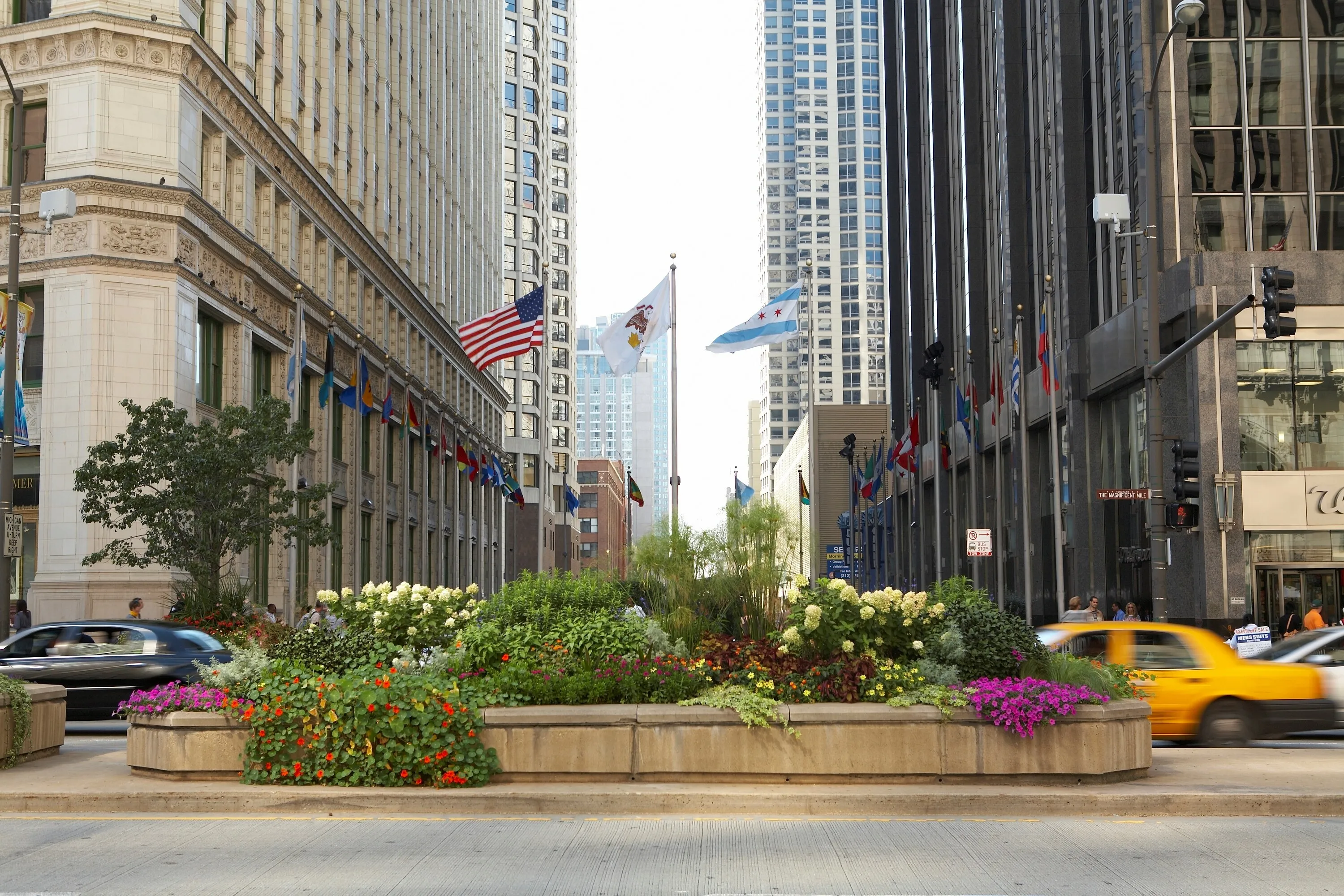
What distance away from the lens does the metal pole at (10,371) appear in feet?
82.7

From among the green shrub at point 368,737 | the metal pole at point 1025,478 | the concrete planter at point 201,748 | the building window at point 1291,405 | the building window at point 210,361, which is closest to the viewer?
the green shrub at point 368,737

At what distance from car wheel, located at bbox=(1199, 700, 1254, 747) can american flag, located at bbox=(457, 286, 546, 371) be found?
2568cm

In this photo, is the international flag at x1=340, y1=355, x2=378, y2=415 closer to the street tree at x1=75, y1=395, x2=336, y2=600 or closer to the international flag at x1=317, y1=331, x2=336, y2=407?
the international flag at x1=317, y1=331, x2=336, y2=407

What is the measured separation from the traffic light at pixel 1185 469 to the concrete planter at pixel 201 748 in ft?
57.2

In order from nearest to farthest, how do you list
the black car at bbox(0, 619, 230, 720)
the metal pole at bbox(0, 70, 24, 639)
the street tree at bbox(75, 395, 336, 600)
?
the black car at bbox(0, 619, 230, 720) → the metal pole at bbox(0, 70, 24, 639) → the street tree at bbox(75, 395, 336, 600)

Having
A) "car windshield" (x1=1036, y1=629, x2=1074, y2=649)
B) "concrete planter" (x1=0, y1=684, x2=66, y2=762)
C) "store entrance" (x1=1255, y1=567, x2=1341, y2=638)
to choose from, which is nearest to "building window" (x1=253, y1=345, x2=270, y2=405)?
"concrete planter" (x1=0, y1=684, x2=66, y2=762)

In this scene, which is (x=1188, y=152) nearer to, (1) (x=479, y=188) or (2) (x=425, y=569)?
(2) (x=425, y=569)

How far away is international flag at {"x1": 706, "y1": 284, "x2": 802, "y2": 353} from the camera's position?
34344 millimetres

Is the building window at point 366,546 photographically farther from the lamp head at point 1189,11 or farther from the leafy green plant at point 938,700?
the leafy green plant at point 938,700

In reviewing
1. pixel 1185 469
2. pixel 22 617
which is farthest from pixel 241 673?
pixel 22 617

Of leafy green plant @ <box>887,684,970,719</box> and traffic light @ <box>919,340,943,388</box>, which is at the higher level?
traffic light @ <box>919,340,943,388</box>

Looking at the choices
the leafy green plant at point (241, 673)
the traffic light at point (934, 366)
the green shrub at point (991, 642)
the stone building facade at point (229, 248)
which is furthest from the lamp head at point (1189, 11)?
the stone building facade at point (229, 248)

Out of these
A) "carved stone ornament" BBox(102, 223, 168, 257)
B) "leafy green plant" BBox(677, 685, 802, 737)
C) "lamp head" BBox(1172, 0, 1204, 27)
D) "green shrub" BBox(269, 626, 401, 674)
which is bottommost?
"leafy green plant" BBox(677, 685, 802, 737)

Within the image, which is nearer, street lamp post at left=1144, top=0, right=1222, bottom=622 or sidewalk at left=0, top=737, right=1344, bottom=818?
sidewalk at left=0, top=737, right=1344, bottom=818
